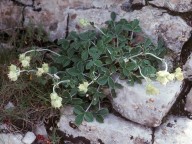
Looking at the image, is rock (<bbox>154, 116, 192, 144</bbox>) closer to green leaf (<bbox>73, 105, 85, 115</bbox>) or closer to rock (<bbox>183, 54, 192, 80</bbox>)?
rock (<bbox>183, 54, 192, 80</bbox>)

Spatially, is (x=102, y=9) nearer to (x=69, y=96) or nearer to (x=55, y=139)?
(x=69, y=96)

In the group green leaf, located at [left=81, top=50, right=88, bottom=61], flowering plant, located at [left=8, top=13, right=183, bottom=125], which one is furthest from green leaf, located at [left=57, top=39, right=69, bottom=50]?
green leaf, located at [left=81, top=50, right=88, bottom=61]

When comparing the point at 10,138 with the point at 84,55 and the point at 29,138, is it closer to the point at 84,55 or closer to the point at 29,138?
the point at 29,138

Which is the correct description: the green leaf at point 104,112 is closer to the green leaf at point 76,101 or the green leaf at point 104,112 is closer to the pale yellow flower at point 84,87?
the green leaf at point 76,101

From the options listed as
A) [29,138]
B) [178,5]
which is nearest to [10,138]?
[29,138]

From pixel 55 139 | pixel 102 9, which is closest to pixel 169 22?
pixel 102 9

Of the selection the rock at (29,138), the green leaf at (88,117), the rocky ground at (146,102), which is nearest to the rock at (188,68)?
the rocky ground at (146,102)
